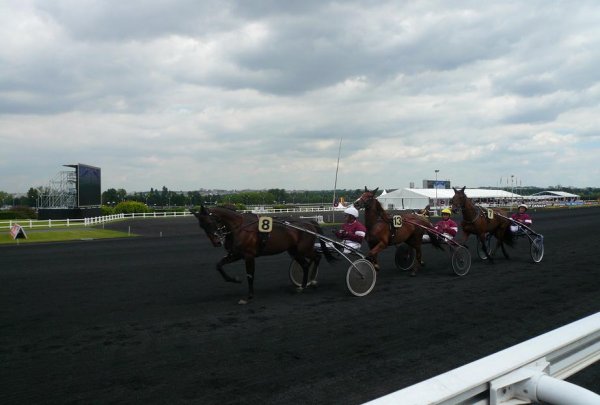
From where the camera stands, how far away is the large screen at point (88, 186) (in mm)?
37906

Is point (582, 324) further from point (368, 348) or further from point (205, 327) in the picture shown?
point (205, 327)

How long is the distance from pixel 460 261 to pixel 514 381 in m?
9.16

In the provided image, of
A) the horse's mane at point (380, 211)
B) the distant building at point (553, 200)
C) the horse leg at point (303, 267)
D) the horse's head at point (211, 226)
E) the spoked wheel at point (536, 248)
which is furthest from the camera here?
the distant building at point (553, 200)

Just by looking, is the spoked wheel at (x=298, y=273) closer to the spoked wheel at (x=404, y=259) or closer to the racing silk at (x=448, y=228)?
the spoked wheel at (x=404, y=259)

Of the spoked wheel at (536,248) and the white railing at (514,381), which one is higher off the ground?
the white railing at (514,381)

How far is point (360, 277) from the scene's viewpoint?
27.6 feet

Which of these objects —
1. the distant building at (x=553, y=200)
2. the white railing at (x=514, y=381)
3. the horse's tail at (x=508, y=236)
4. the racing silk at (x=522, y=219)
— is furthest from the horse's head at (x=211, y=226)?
the distant building at (x=553, y=200)

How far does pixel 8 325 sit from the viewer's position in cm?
665

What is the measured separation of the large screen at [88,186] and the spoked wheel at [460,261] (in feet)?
113

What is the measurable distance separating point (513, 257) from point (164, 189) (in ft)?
380

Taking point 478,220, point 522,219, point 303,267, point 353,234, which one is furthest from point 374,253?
point 522,219

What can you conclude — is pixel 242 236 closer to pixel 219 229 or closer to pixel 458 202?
pixel 219 229

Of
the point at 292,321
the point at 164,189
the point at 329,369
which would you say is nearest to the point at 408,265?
the point at 292,321

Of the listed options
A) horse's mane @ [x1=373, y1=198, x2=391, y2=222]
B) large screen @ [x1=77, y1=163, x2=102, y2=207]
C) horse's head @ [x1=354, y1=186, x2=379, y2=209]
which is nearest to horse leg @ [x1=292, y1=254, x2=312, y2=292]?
horse's head @ [x1=354, y1=186, x2=379, y2=209]
